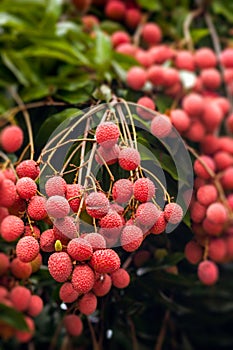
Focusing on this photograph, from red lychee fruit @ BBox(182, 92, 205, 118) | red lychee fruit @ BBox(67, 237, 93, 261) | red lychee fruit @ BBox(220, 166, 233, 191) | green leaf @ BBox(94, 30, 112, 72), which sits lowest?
red lychee fruit @ BBox(220, 166, 233, 191)

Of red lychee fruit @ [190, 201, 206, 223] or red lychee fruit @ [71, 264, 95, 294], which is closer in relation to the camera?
red lychee fruit @ [71, 264, 95, 294]

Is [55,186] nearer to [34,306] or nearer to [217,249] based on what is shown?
[34,306]

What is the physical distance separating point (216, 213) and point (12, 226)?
0.97 ft

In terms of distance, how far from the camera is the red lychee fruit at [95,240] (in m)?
0.56

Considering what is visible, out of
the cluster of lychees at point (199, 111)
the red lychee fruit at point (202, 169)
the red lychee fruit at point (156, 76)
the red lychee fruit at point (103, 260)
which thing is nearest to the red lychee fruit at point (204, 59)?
the cluster of lychees at point (199, 111)

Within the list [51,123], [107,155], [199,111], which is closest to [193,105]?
[199,111]

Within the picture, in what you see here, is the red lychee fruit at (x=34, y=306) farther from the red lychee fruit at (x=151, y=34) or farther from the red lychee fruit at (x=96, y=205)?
the red lychee fruit at (x=151, y=34)

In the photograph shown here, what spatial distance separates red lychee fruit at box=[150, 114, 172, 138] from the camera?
2.42 feet

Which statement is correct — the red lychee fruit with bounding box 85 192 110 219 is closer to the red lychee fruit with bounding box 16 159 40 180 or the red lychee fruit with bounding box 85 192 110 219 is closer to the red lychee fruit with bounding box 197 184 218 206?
the red lychee fruit with bounding box 16 159 40 180

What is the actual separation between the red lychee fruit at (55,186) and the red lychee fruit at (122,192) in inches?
2.0

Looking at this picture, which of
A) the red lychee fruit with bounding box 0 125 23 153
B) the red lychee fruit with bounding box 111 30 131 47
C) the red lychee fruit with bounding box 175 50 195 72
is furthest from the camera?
the red lychee fruit with bounding box 111 30 131 47

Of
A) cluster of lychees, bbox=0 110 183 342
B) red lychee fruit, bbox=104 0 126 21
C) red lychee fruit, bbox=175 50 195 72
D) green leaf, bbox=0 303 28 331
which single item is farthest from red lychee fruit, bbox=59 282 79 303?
red lychee fruit, bbox=104 0 126 21

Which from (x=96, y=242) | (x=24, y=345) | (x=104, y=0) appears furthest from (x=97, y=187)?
(x=104, y=0)

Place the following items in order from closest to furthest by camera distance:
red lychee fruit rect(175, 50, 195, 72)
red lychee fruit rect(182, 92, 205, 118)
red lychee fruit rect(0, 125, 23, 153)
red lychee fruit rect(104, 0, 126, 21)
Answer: red lychee fruit rect(0, 125, 23, 153)
red lychee fruit rect(182, 92, 205, 118)
red lychee fruit rect(175, 50, 195, 72)
red lychee fruit rect(104, 0, 126, 21)
